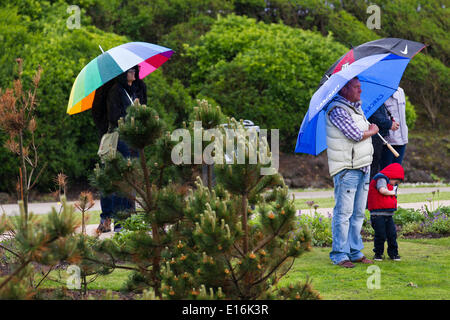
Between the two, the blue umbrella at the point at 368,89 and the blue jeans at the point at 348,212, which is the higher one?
the blue umbrella at the point at 368,89

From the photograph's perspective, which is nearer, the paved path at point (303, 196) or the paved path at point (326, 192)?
the paved path at point (303, 196)

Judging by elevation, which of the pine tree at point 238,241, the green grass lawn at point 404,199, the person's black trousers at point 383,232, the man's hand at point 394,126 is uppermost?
the man's hand at point 394,126

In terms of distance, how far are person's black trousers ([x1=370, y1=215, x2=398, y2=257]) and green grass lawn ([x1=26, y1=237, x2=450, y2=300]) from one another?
0.17 m

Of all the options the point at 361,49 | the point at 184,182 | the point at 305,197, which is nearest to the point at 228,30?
the point at 305,197

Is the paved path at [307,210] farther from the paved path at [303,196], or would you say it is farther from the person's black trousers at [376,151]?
the person's black trousers at [376,151]

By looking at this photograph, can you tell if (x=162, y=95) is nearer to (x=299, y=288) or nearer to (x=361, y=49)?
(x=361, y=49)

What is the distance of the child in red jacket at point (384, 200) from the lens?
20.1 feet

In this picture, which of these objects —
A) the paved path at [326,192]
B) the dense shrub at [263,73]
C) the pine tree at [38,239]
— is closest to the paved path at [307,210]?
the paved path at [326,192]

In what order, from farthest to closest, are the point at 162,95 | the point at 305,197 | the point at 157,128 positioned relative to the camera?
the point at 162,95
the point at 305,197
the point at 157,128

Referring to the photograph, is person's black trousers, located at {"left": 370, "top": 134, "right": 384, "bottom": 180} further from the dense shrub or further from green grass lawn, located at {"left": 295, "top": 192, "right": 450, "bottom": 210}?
the dense shrub

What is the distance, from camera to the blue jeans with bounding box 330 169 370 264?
5988 mm

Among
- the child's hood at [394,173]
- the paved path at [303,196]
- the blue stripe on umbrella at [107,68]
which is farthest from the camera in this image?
the paved path at [303,196]
